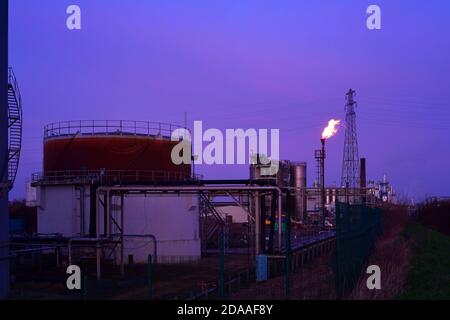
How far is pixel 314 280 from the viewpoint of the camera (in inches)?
653

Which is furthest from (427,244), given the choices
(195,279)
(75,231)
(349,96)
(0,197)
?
(349,96)

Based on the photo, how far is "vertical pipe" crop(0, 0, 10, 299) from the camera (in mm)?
18859

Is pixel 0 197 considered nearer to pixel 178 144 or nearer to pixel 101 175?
pixel 101 175

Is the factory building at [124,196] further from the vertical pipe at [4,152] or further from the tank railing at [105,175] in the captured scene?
the vertical pipe at [4,152]

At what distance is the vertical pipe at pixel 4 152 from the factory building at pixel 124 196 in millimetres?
12211

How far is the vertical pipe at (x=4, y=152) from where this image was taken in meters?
18.9

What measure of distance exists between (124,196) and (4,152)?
15.1 metres

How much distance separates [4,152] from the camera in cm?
1894

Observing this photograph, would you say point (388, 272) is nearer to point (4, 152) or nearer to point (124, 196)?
point (4, 152)

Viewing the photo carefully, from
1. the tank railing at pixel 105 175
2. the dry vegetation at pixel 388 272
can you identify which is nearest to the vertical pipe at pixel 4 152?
the dry vegetation at pixel 388 272

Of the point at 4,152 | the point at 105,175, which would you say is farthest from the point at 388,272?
the point at 105,175

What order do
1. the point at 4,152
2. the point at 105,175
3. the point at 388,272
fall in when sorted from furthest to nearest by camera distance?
the point at 105,175, the point at 4,152, the point at 388,272

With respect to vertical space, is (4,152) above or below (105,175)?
above

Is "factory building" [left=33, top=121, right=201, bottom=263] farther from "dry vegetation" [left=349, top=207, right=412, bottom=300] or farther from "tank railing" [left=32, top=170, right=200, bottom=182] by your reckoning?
"dry vegetation" [left=349, top=207, right=412, bottom=300]
